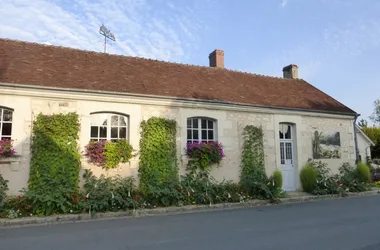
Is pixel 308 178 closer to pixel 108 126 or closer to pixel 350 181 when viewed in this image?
pixel 350 181

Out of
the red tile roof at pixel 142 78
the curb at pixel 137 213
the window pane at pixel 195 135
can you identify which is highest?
the red tile roof at pixel 142 78

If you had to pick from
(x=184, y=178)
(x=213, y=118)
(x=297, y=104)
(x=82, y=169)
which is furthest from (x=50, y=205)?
(x=297, y=104)

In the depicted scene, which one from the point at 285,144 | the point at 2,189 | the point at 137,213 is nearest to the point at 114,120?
the point at 137,213

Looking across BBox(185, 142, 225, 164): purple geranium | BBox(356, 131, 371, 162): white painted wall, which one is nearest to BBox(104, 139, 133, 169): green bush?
BBox(185, 142, 225, 164): purple geranium

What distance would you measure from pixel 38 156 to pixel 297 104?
9.68 m

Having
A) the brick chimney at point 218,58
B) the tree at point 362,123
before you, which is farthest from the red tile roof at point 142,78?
the tree at point 362,123

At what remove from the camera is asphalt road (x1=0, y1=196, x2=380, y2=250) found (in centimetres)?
507

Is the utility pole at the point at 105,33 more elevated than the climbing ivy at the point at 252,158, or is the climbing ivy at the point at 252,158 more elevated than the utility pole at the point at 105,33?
the utility pole at the point at 105,33

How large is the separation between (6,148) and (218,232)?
228 inches

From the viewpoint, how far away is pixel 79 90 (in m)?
8.96

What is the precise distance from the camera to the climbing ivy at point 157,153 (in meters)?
9.36

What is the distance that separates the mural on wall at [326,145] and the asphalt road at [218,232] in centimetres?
451

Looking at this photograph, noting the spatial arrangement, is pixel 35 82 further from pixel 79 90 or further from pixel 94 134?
pixel 94 134

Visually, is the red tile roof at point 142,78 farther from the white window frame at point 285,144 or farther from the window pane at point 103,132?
the window pane at point 103,132
